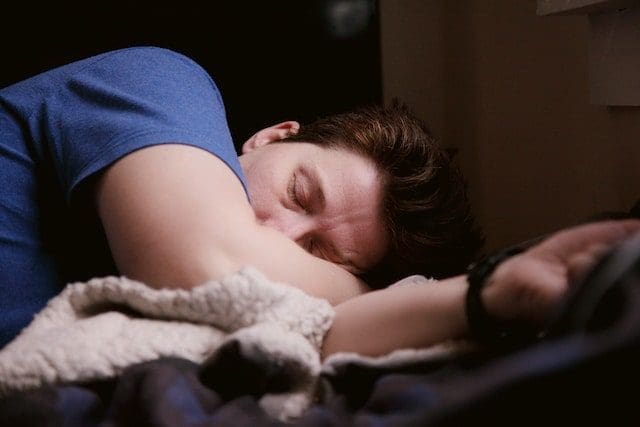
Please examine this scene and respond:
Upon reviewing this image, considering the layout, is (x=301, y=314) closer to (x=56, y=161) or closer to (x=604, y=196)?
(x=56, y=161)

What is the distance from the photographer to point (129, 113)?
27.8 inches

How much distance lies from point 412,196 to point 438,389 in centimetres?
54

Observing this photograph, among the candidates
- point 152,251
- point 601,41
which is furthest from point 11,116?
point 601,41

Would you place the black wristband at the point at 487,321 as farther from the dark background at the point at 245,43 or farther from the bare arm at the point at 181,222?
the dark background at the point at 245,43

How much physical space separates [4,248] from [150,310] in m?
0.25

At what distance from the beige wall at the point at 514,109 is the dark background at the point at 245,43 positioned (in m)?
0.21

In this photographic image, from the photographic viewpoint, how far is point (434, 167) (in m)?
0.96

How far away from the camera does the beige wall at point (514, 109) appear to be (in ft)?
3.81

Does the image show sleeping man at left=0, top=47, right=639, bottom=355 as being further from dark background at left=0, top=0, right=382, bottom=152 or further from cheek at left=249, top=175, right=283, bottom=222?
dark background at left=0, top=0, right=382, bottom=152

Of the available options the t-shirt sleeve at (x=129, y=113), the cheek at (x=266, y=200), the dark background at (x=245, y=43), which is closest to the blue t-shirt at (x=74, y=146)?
the t-shirt sleeve at (x=129, y=113)

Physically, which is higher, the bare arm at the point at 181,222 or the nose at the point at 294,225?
the bare arm at the point at 181,222

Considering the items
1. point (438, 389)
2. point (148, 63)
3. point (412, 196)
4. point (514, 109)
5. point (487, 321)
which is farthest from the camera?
point (514, 109)

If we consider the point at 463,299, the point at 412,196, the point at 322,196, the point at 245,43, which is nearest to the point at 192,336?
the point at 463,299

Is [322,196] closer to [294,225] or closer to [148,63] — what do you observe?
[294,225]
